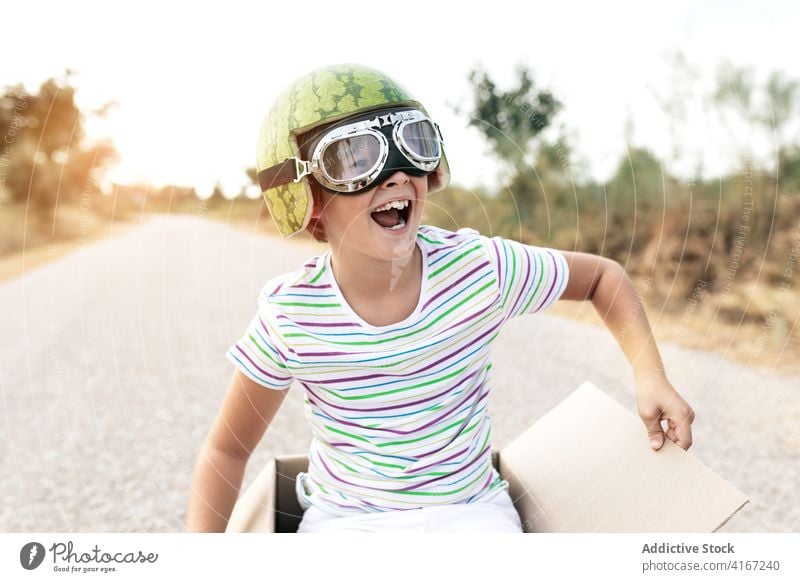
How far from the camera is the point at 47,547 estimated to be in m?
1.23

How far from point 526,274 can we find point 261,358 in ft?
1.61

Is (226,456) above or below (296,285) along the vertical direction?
below

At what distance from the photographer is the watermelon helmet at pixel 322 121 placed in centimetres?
118

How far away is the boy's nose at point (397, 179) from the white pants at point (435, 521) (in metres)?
0.55

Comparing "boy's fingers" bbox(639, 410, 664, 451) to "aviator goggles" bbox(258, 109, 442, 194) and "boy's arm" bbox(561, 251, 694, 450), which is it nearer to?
"boy's arm" bbox(561, 251, 694, 450)

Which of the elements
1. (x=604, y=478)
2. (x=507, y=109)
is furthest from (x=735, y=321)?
(x=604, y=478)

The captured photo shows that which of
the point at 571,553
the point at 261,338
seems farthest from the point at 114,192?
the point at 571,553

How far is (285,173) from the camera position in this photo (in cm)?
122

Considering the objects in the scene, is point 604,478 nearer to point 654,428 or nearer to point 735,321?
point 654,428

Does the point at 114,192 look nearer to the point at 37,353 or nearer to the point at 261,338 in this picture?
the point at 261,338

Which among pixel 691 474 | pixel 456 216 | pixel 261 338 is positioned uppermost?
pixel 456 216

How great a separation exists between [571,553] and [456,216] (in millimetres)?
758

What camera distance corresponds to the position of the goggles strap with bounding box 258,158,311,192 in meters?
1.20

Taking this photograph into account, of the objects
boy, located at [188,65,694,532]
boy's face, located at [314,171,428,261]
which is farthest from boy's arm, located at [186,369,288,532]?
boy's face, located at [314,171,428,261]
